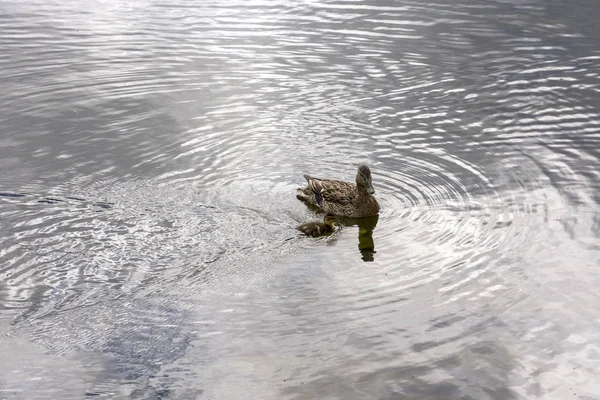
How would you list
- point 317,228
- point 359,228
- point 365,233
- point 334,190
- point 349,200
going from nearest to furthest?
1. point 317,228
2. point 365,233
3. point 359,228
4. point 349,200
5. point 334,190

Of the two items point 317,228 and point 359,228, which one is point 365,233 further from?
point 317,228

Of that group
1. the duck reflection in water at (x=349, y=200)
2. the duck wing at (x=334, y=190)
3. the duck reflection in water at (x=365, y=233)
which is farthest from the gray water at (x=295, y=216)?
the duck wing at (x=334, y=190)

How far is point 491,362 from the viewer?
6.78 metres

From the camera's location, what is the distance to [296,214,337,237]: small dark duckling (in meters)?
9.34

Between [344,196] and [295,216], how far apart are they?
2.14 feet

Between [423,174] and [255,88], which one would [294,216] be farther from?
[255,88]

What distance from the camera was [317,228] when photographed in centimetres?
939

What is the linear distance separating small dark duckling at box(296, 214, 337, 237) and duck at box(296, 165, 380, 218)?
0.31 metres

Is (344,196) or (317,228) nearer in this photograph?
(317,228)

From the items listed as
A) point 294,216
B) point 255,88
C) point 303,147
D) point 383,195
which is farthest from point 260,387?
point 255,88

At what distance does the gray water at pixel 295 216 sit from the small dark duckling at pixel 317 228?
0.37ft

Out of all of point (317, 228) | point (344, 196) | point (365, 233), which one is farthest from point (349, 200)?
point (317, 228)

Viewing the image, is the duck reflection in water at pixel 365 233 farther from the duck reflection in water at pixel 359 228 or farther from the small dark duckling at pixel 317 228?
the small dark duckling at pixel 317 228

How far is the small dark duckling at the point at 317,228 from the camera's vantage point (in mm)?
9344
